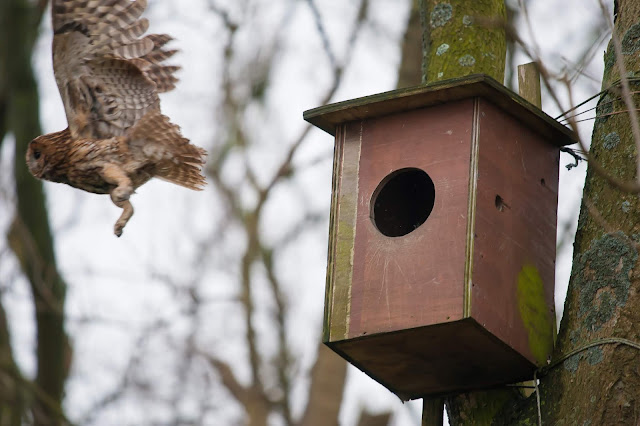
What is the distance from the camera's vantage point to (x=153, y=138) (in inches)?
185

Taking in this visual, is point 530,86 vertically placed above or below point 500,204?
above

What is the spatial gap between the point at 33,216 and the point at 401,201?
2.57 metres

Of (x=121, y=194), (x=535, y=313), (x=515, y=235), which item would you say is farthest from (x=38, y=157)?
(x=535, y=313)

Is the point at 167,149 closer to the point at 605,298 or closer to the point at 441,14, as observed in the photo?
the point at 441,14

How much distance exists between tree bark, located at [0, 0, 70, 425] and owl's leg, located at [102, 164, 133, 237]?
111 centimetres

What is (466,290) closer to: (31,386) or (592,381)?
(592,381)

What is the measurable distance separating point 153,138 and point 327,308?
1.56m

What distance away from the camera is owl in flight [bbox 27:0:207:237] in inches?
182

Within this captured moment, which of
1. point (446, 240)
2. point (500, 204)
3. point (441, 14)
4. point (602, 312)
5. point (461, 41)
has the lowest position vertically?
point (602, 312)

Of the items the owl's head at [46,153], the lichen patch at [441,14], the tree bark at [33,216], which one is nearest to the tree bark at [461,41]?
the lichen patch at [441,14]

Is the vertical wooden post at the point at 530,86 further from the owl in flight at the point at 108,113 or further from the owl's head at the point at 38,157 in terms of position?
the owl's head at the point at 38,157

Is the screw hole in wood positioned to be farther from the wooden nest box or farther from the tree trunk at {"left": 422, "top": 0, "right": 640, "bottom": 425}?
the tree trunk at {"left": 422, "top": 0, "right": 640, "bottom": 425}

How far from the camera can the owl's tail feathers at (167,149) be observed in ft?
15.3

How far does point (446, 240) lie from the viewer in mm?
3332
